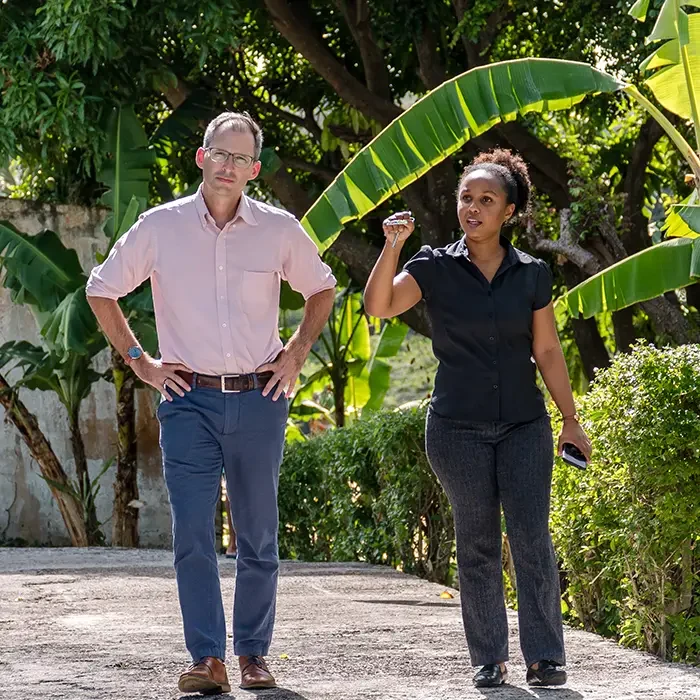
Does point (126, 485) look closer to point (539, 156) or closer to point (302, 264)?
point (539, 156)

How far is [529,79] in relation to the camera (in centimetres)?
765

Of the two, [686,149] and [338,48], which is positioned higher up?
[338,48]

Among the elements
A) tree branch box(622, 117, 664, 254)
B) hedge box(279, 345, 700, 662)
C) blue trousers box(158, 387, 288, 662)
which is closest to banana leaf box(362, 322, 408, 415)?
tree branch box(622, 117, 664, 254)

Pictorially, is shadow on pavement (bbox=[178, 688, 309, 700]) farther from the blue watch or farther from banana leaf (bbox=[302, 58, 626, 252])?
banana leaf (bbox=[302, 58, 626, 252])

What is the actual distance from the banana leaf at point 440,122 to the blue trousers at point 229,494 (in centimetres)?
323

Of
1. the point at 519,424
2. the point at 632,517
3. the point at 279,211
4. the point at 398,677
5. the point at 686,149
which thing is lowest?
the point at 398,677

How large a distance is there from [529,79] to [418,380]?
17279 mm

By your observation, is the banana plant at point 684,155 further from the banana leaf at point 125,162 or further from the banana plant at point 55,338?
the banana leaf at point 125,162

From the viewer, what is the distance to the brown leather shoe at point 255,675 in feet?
15.0

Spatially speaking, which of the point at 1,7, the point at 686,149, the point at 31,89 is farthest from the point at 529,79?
the point at 1,7

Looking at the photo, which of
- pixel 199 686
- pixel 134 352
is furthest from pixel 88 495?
pixel 199 686

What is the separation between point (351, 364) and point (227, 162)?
1104 cm

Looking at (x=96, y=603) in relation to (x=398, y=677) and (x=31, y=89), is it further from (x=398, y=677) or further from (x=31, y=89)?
(x=31, y=89)

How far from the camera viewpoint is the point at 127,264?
4727 mm
